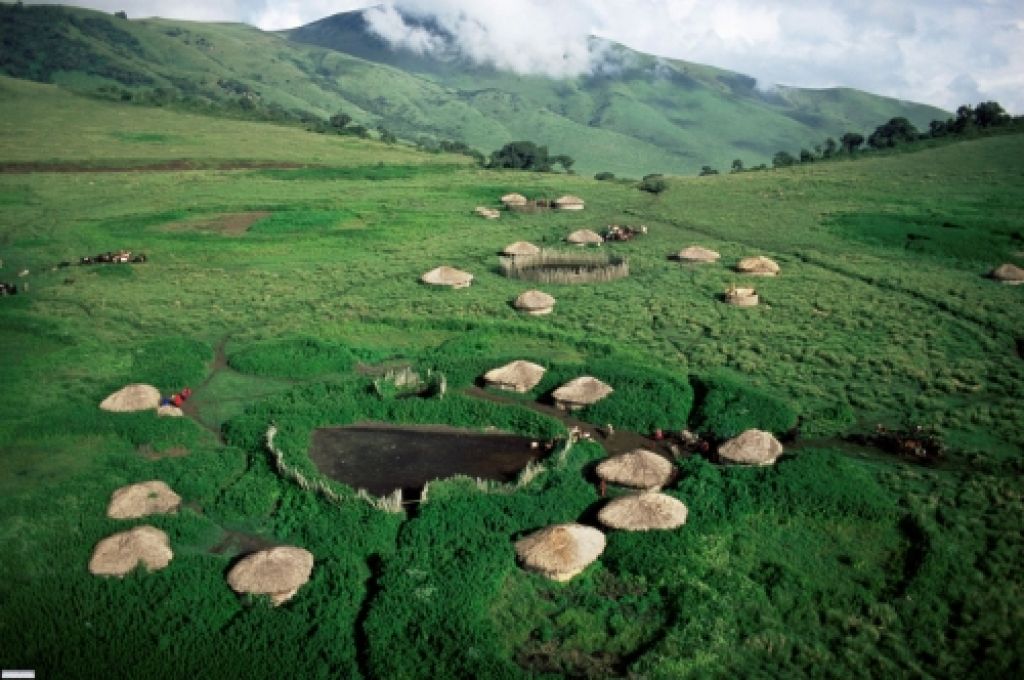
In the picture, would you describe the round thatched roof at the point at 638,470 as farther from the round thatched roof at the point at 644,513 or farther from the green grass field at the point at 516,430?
the round thatched roof at the point at 644,513

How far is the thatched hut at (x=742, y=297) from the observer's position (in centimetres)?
3806

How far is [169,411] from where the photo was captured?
25484 millimetres

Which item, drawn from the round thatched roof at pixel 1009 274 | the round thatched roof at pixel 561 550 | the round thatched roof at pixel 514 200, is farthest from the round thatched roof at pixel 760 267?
the round thatched roof at pixel 561 550

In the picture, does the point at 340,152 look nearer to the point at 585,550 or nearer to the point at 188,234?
the point at 188,234

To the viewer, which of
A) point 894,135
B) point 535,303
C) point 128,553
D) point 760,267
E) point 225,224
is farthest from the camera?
point 894,135

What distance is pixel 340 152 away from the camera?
9894 centimetres

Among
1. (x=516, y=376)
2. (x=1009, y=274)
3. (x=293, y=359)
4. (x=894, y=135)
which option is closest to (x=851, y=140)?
(x=894, y=135)

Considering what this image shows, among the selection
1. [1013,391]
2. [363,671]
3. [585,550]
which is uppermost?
[1013,391]

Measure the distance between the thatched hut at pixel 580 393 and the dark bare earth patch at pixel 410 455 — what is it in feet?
7.98

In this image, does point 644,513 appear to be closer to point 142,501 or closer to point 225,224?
point 142,501

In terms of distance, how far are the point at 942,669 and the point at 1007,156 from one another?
78652mm

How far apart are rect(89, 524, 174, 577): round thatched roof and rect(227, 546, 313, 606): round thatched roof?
1.87m

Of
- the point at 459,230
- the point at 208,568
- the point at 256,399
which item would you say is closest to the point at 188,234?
the point at 459,230

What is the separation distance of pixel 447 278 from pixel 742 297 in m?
16.2
